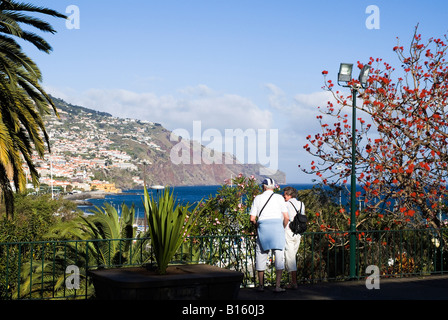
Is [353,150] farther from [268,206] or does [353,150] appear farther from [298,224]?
[268,206]

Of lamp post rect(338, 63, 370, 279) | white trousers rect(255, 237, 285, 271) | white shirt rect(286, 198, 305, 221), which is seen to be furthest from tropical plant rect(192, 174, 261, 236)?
white trousers rect(255, 237, 285, 271)

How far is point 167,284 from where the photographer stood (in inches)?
279

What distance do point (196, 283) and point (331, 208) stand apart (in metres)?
11.0

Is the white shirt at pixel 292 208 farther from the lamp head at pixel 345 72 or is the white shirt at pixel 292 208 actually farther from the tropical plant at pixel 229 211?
the tropical plant at pixel 229 211

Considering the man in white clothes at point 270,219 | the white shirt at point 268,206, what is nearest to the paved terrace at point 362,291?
the man in white clothes at point 270,219

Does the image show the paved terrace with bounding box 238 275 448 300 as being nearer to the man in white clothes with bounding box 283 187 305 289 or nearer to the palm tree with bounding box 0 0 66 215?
the man in white clothes with bounding box 283 187 305 289

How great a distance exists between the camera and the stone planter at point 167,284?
6969mm

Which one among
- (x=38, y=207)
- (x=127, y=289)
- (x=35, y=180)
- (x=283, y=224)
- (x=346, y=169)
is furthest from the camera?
(x=38, y=207)

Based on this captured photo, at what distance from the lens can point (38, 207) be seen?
1927 inches

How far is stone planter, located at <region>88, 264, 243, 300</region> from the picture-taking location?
22.9 ft

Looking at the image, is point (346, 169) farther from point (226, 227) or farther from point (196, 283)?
point (196, 283)

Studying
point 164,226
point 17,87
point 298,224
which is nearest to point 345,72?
point 298,224
